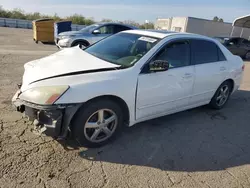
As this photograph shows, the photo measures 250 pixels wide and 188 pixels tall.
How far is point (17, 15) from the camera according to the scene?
3453cm

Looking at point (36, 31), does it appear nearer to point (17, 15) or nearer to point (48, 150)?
point (48, 150)

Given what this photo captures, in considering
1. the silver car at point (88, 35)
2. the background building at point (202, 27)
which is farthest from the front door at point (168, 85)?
the background building at point (202, 27)

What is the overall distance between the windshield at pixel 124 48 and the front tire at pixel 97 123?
71 cm

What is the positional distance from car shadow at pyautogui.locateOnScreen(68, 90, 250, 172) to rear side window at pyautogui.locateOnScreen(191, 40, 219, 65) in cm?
113

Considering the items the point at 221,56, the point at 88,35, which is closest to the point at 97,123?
the point at 221,56

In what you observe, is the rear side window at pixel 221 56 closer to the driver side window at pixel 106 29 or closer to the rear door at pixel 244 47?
the driver side window at pixel 106 29

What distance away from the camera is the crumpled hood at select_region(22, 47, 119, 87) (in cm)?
295

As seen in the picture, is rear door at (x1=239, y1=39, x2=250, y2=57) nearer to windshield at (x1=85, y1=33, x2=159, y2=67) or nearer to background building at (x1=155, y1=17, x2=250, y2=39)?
background building at (x1=155, y1=17, x2=250, y2=39)

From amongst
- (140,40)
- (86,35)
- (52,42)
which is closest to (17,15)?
(52,42)

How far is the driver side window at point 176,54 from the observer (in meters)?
3.48

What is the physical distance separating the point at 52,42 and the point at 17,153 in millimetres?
13777

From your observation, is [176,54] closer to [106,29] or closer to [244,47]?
[106,29]

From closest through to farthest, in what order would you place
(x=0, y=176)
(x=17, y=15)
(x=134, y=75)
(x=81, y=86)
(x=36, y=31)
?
1. (x=0, y=176)
2. (x=81, y=86)
3. (x=134, y=75)
4. (x=36, y=31)
5. (x=17, y=15)

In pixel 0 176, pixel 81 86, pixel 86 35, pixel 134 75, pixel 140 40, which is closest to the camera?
pixel 0 176
